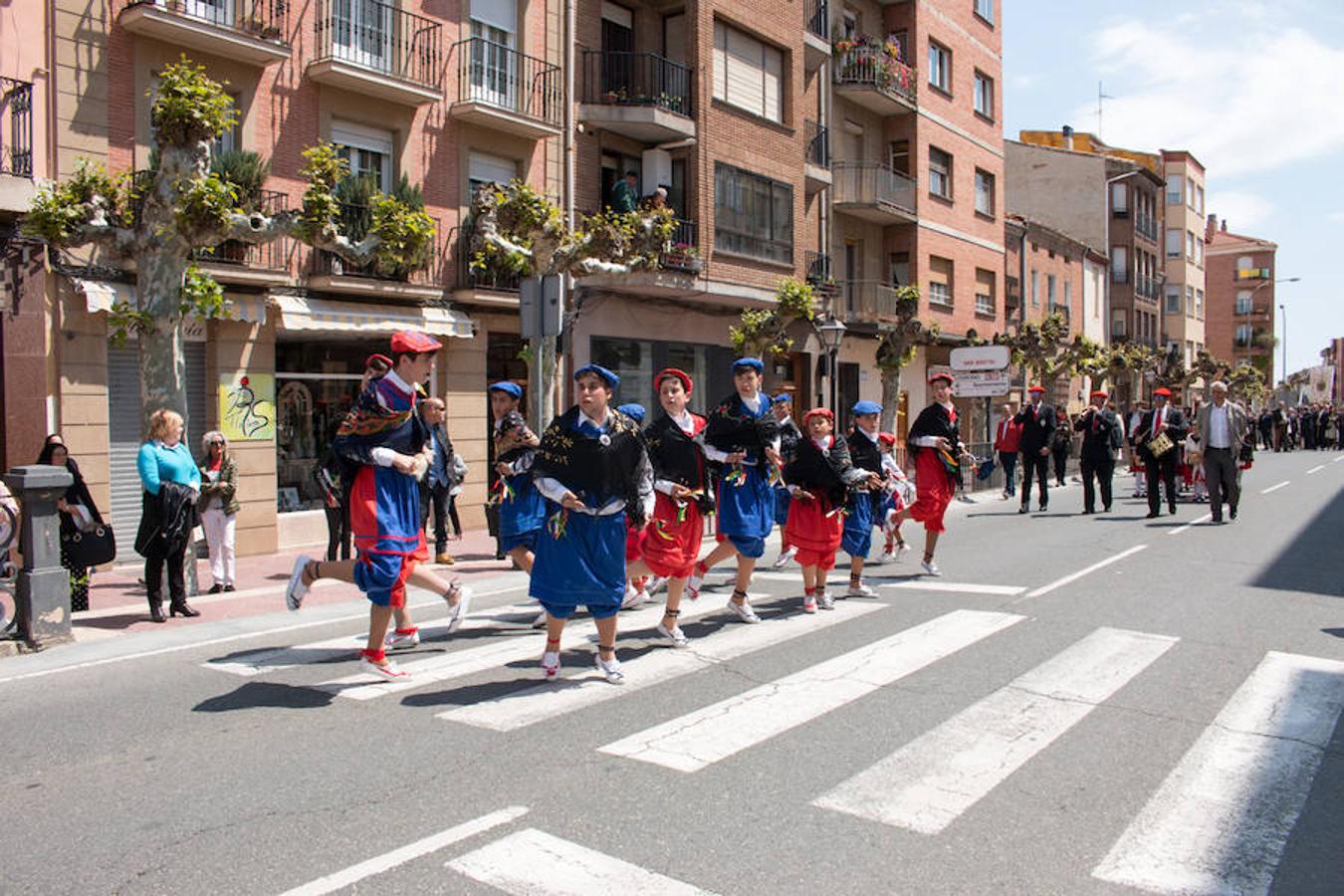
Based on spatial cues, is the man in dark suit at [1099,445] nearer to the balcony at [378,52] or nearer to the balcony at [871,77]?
the balcony at [378,52]

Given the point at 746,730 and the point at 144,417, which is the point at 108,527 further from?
the point at 746,730

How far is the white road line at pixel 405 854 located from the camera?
3.60 metres

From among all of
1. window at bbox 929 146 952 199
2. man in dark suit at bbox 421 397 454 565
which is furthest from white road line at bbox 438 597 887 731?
window at bbox 929 146 952 199

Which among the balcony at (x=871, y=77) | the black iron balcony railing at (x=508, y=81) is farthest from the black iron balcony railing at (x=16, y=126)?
the balcony at (x=871, y=77)

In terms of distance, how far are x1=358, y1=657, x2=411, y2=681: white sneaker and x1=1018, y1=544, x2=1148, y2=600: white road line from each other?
216 inches

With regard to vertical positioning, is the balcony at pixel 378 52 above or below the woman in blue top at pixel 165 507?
above

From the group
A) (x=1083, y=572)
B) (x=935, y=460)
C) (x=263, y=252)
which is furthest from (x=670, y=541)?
(x=263, y=252)

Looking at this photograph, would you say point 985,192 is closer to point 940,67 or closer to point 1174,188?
point 940,67

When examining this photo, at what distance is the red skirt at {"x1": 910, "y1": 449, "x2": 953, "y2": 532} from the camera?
10.5m

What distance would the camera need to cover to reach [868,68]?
92.7 ft

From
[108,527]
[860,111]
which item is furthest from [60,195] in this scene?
[860,111]

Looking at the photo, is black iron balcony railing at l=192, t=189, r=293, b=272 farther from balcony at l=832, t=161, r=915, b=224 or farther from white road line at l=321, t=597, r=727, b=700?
balcony at l=832, t=161, r=915, b=224

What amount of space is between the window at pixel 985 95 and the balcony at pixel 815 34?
975 centimetres

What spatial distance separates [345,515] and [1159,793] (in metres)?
8.52
